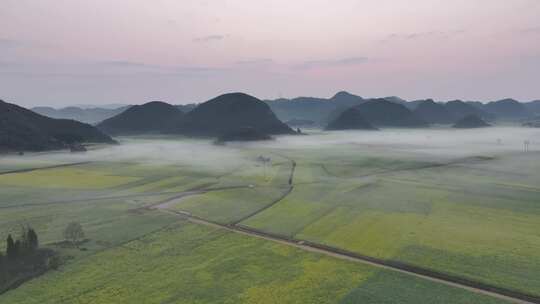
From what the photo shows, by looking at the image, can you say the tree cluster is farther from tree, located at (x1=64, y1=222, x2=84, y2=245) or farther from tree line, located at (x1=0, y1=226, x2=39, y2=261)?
tree, located at (x1=64, y1=222, x2=84, y2=245)

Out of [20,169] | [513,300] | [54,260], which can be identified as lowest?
[513,300]

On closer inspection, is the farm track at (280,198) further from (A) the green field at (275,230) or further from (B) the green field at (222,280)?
(B) the green field at (222,280)

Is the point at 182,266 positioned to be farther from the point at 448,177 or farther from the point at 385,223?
the point at 448,177

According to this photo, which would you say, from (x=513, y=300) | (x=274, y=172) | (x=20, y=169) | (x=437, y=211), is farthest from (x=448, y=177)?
(x=20, y=169)

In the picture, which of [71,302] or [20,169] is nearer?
[71,302]

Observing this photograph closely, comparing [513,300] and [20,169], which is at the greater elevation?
[20,169]

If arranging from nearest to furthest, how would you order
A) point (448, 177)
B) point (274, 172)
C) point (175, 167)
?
point (448, 177)
point (274, 172)
point (175, 167)

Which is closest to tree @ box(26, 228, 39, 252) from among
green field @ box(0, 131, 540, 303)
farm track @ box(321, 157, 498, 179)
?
green field @ box(0, 131, 540, 303)

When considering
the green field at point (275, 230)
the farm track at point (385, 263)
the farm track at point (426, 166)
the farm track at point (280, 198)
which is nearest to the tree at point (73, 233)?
the green field at point (275, 230)
